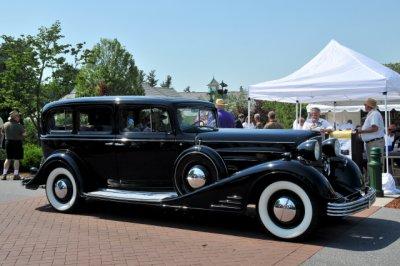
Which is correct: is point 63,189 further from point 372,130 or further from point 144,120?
point 372,130

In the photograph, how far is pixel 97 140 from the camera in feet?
25.0

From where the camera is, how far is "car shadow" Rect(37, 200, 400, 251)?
602 cm

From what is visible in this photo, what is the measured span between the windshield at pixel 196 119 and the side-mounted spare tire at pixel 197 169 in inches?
22.6

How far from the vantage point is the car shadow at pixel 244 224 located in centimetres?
602

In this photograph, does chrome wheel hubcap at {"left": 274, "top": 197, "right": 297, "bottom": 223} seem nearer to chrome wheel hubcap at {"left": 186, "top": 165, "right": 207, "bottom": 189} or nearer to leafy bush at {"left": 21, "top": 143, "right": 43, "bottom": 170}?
chrome wheel hubcap at {"left": 186, "top": 165, "right": 207, "bottom": 189}

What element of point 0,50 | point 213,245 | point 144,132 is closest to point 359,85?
point 144,132

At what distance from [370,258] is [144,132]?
3506 millimetres

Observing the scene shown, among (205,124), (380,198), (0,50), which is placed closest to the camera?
(205,124)

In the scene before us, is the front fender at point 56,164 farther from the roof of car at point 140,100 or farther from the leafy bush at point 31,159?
the leafy bush at point 31,159

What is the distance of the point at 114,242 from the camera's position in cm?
595

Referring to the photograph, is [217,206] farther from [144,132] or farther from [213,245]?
[144,132]

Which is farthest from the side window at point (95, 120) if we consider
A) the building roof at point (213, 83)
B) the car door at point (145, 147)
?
the building roof at point (213, 83)

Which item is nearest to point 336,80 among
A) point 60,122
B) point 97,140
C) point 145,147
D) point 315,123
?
Answer: point 315,123

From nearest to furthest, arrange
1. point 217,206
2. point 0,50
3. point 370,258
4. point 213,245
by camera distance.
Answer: point 370,258 < point 213,245 < point 217,206 < point 0,50
